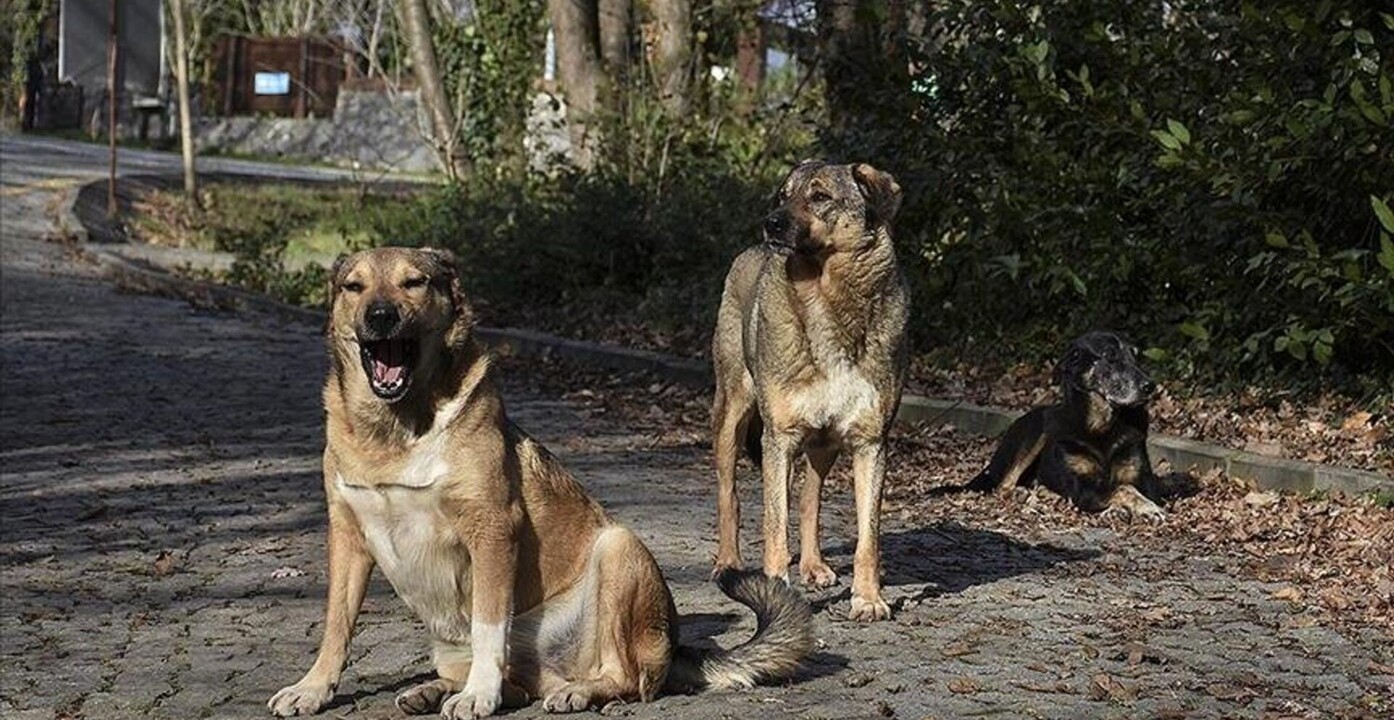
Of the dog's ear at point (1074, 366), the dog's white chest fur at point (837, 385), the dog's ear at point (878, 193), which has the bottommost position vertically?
the dog's ear at point (1074, 366)

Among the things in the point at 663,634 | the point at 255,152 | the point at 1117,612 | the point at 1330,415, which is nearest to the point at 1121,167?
the point at 1330,415

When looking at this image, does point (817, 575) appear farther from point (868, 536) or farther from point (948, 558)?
point (948, 558)

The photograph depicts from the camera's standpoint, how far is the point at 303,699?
6.55 metres

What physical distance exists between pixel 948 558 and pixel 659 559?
1301 millimetres

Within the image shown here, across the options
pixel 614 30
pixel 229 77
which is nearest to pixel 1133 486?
pixel 614 30

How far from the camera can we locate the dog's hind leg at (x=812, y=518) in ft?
28.3

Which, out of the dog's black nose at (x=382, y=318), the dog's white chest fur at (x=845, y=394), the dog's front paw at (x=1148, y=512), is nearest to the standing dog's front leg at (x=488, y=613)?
the dog's black nose at (x=382, y=318)

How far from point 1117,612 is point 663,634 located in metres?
2.46

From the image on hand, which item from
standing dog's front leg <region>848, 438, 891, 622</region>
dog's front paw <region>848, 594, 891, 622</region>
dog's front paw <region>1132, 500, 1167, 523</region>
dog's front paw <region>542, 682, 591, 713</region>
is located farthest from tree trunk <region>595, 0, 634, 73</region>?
dog's front paw <region>542, 682, 591, 713</region>

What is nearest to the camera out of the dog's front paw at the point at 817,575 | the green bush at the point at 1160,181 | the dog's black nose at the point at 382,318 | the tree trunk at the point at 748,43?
the dog's black nose at the point at 382,318

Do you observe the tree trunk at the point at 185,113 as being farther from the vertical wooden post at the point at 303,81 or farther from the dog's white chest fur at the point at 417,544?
the vertical wooden post at the point at 303,81

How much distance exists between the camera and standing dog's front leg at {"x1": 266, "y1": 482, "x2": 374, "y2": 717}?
650 centimetres

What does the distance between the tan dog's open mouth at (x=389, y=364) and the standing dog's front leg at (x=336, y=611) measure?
325 mm

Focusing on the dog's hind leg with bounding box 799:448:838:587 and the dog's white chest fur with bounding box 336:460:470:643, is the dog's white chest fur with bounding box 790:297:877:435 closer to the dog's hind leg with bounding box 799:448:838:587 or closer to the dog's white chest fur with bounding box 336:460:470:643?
the dog's hind leg with bounding box 799:448:838:587
